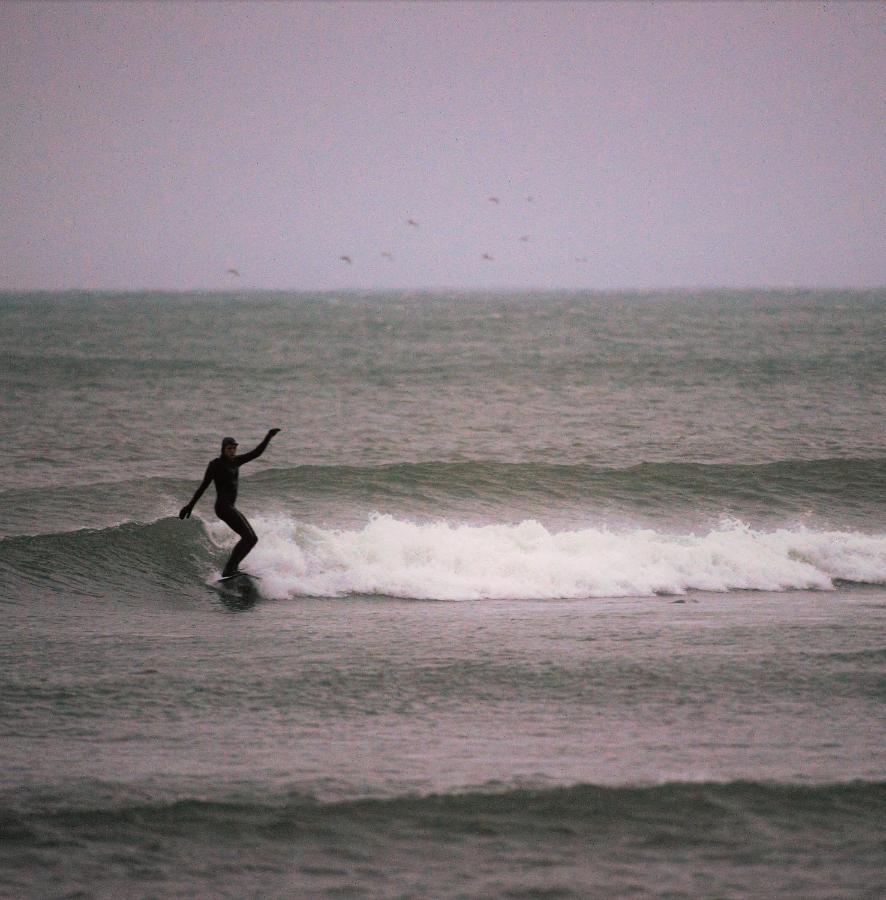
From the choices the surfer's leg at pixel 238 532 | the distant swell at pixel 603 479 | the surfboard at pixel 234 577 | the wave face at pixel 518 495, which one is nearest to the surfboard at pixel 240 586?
the surfboard at pixel 234 577

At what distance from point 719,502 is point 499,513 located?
400 cm

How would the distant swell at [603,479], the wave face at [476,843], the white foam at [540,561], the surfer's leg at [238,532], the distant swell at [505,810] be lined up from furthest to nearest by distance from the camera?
the distant swell at [603,479], the white foam at [540,561], the surfer's leg at [238,532], the distant swell at [505,810], the wave face at [476,843]

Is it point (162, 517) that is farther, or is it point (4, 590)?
point (162, 517)

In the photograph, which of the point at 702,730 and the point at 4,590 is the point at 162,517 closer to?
the point at 4,590

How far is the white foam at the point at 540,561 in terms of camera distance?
1545 centimetres

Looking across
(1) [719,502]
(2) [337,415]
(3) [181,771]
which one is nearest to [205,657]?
A: (3) [181,771]

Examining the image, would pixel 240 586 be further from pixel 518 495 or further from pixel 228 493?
pixel 518 495

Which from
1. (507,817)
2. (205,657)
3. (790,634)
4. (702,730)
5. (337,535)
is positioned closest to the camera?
(507,817)

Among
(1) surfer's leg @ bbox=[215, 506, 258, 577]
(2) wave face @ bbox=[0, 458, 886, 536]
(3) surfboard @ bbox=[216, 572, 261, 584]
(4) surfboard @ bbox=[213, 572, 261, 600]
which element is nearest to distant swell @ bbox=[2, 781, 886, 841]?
(4) surfboard @ bbox=[213, 572, 261, 600]

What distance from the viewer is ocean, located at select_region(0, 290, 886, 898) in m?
7.66

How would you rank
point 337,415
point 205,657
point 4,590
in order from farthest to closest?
point 337,415 → point 4,590 → point 205,657

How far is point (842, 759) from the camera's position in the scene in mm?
8836

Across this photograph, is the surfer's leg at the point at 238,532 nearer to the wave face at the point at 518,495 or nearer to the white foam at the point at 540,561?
the white foam at the point at 540,561

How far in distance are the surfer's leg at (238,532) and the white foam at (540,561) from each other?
0.40m
